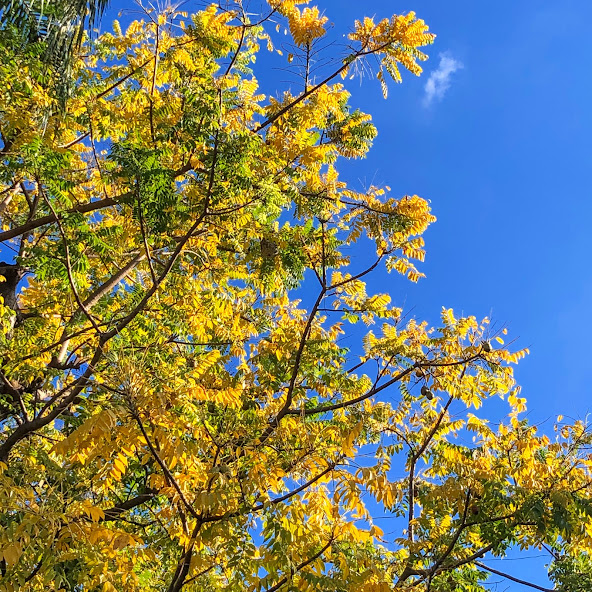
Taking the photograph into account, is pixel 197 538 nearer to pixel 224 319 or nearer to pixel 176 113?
pixel 224 319

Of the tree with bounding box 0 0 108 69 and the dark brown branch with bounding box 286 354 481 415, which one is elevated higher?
the tree with bounding box 0 0 108 69

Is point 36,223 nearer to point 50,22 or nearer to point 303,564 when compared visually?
point 50,22

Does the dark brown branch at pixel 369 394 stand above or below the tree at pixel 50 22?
below

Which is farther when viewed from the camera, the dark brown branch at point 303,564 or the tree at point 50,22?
the tree at point 50,22

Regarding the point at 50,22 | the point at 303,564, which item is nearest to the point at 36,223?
the point at 50,22

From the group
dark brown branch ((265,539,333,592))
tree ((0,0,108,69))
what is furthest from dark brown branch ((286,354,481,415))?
tree ((0,0,108,69))

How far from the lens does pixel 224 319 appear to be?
5617mm

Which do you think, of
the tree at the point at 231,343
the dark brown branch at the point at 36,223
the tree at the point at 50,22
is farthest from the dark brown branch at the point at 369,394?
the tree at the point at 50,22

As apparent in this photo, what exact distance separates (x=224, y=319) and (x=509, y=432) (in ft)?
11.9

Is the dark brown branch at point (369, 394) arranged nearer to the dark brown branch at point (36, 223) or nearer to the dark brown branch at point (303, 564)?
the dark brown branch at point (303, 564)


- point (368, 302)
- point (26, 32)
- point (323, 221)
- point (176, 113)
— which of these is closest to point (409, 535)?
point (368, 302)

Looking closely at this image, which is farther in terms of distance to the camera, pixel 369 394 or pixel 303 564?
pixel 369 394

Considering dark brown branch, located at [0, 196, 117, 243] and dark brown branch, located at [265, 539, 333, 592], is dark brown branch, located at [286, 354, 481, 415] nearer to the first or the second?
dark brown branch, located at [265, 539, 333, 592]

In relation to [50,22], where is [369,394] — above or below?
below
